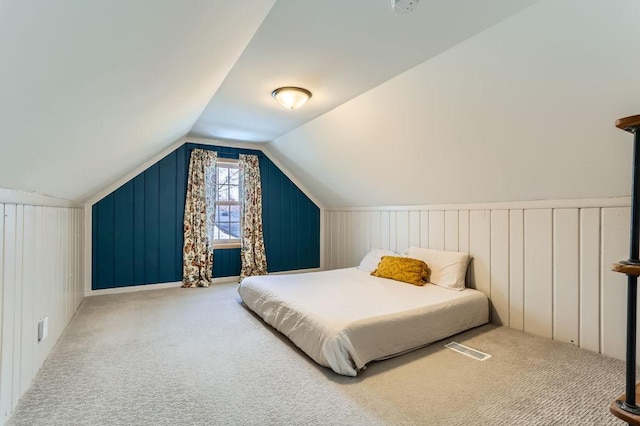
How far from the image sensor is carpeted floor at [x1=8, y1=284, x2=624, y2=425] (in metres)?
1.67

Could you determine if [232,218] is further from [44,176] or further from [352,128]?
[44,176]

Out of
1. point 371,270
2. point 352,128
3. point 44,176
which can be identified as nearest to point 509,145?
point 352,128

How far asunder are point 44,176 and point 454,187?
3383 millimetres

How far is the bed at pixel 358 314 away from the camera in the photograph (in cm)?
219

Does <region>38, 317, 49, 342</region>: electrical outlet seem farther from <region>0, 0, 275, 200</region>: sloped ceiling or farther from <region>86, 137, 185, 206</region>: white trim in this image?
<region>86, 137, 185, 206</region>: white trim

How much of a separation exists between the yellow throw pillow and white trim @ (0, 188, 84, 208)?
3.19 metres

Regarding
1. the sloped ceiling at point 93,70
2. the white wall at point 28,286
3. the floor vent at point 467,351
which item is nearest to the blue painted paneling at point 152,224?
the white wall at point 28,286

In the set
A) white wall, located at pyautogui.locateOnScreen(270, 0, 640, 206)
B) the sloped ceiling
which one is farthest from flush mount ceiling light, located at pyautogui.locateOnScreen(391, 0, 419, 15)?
the sloped ceiling

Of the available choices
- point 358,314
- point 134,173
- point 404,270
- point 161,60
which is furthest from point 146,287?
point 161,60

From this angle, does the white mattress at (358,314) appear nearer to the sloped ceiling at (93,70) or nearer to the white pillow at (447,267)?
the white pillow at (447,267)

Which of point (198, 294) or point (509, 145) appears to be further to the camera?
Result: point (198, 294)

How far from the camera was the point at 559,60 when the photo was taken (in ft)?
6.01

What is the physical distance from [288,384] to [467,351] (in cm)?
144

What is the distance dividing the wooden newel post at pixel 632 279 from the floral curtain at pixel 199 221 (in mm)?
4549
